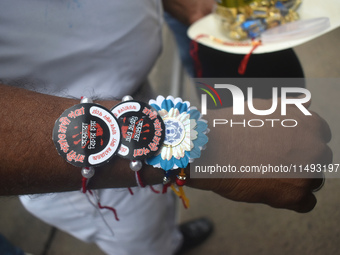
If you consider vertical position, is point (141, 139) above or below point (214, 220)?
above

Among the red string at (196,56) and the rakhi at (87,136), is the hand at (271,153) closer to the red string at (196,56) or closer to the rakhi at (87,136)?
the rakhi at (87,136)

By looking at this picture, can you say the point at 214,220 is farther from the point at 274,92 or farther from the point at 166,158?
the point at 166,158

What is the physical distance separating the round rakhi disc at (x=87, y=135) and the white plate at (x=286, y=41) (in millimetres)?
452

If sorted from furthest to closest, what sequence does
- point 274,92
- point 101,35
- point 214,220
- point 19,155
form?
point 214,220
point 274,92
point 101,35
point 19,155

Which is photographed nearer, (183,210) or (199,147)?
(199,147)

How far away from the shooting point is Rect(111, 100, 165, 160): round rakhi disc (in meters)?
0.57

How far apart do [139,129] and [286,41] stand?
1.63ft

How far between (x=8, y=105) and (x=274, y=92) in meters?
0.72

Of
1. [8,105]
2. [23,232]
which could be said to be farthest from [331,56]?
[23,232]

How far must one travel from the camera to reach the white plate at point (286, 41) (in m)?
0.77

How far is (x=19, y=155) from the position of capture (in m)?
0.52

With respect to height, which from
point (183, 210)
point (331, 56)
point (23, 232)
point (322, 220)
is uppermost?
point (331, 56)

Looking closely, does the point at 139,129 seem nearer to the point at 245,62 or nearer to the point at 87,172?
the point at 87,172

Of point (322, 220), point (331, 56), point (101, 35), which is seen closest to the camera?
point (101, 35)
